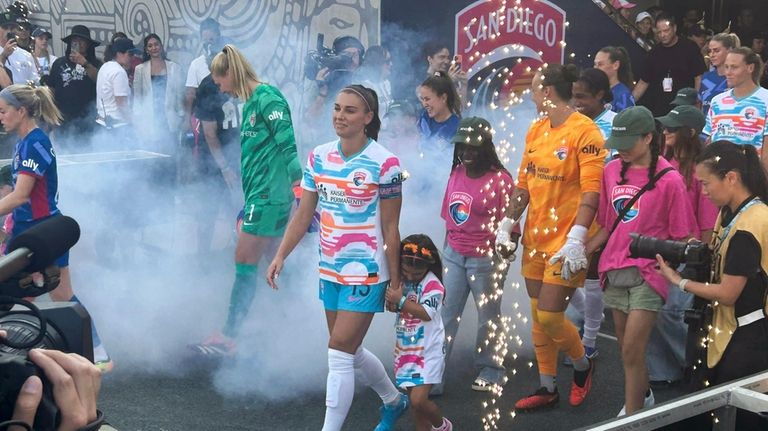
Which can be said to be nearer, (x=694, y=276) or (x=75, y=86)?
(x=694, y=276)

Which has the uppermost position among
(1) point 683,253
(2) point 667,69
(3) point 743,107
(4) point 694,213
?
(2) point 667,69

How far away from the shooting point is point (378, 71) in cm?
897

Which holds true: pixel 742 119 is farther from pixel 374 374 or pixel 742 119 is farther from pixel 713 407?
pixel 713 407

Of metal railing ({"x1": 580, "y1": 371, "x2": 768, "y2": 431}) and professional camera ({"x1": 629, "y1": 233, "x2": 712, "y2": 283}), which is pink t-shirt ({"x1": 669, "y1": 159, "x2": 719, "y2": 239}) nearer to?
professional camera ({"x1": 629, "y1": 233, "x2": 712, "y2": 283})

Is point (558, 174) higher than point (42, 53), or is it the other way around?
point (42, 53)

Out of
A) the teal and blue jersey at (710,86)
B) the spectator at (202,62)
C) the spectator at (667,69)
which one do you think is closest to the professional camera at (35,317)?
the spectator at (202,62)

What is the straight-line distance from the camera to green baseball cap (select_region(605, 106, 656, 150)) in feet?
15.6

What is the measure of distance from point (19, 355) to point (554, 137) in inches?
140

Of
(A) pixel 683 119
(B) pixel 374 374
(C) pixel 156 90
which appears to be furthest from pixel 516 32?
(B) pixel 374 374

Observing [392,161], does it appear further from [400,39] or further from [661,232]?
[400,39]

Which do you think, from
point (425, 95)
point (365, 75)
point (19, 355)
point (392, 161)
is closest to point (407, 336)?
point (392, 161)

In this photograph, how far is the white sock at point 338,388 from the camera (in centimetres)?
458

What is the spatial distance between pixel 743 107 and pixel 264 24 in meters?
5.42

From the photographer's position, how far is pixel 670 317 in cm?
588
